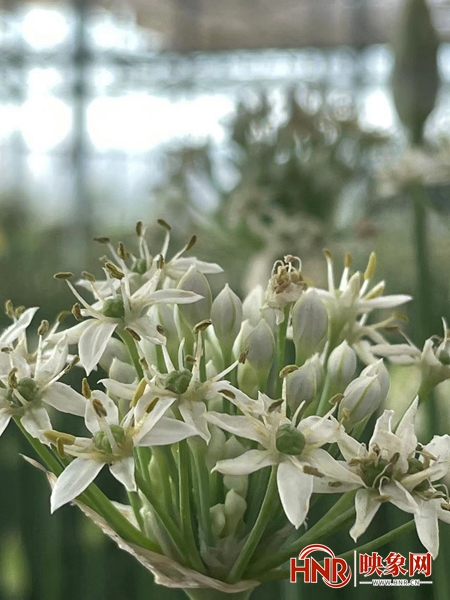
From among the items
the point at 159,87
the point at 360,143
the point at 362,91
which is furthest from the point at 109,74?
the point at 360,143

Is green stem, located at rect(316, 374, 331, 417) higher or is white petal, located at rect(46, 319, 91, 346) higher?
white petal, located at rect(46, 319, 91, 346)

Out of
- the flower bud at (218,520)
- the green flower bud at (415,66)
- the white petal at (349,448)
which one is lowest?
the flower bud at (218,520)

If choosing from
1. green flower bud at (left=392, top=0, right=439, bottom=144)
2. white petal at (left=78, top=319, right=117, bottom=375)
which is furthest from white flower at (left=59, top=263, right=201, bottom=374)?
green flower bud at (left=392, top=0, right=439, bottom=144)

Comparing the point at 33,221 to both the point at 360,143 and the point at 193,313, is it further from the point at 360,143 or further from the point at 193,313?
the point at 193,313

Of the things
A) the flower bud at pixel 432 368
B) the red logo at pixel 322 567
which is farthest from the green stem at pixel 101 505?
the flower bud at pixel 432 368

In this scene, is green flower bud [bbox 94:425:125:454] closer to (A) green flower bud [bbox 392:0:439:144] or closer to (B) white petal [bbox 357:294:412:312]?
(B) white petal [bbox 357:294:412:312]

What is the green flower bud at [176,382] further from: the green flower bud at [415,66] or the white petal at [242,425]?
the green flower bud at [415,66]
